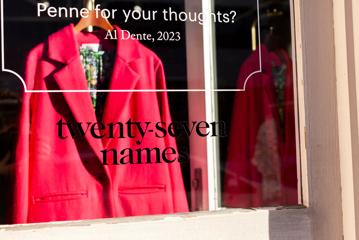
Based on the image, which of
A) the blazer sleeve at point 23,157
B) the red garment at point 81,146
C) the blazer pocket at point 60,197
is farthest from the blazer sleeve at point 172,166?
the blazer sleeve at point 23,157

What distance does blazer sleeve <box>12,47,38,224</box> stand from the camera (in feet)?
6.83

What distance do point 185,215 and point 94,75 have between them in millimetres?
628

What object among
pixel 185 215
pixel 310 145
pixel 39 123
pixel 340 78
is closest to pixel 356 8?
pixel 340 78

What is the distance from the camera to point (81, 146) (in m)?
2.14

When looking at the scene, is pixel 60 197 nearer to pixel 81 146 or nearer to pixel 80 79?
pixel 81 146

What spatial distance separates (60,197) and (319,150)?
3.32ft

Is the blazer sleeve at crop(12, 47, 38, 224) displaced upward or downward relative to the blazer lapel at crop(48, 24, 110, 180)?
downward

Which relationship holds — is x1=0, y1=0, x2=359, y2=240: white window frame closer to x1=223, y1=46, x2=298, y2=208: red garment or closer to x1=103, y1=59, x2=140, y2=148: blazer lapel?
x1=223, y1=46, x2=298, y2=208: red garment

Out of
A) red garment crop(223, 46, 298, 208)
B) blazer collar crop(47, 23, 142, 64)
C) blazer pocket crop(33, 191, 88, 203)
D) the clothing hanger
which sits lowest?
blazer pocket crop(33, 191, 88, 203)

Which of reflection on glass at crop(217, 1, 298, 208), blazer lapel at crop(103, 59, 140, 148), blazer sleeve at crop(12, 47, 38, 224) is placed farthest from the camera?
reflection on glass at crop(217, 1, 298, 208)

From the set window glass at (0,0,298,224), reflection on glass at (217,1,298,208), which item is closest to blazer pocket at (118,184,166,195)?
window glass at (0,0,298,224)

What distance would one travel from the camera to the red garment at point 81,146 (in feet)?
6.91

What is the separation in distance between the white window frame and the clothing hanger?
28.4 inches

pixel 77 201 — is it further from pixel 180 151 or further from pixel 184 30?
pixel 184 30
